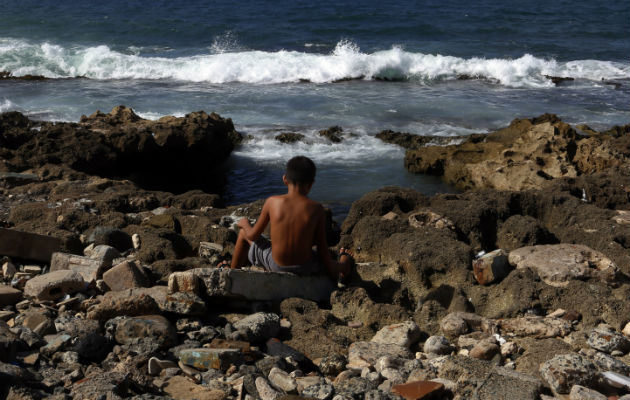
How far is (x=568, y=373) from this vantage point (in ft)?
11.1

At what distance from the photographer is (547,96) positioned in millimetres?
18328

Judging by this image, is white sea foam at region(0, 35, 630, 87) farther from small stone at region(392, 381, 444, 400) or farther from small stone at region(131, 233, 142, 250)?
small stone at region(392, 381, 444, 400)

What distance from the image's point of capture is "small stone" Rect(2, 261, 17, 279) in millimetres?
4973

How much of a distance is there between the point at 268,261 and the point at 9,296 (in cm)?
185

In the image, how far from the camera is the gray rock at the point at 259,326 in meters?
4.18

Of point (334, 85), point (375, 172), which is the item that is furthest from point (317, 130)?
point (334, 85)

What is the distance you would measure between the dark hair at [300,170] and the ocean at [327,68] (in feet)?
14.6

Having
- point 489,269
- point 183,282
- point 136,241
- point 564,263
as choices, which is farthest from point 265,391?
point 136,241

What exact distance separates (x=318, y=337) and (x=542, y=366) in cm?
143

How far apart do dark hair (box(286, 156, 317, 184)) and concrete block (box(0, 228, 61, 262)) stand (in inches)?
83.1

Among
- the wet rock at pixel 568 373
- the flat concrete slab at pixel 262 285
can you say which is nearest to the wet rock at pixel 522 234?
the flat concrete slab at pixel 262 285

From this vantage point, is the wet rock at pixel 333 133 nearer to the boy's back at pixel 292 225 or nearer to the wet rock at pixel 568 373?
the boy's back at pixel 292 225

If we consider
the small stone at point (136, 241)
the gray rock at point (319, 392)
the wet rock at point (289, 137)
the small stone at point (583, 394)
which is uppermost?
the gray rock at point (319, 392)

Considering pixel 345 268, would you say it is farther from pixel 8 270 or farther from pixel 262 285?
pixel 8 270
